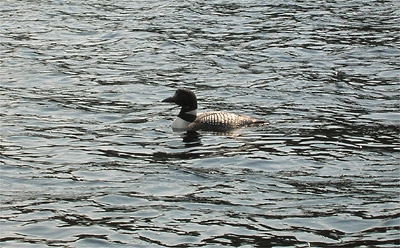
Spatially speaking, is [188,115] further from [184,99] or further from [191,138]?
[191,138]

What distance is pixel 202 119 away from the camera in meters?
16.9

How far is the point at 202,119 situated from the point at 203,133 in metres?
0.30

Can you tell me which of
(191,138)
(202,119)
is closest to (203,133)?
(202,119)

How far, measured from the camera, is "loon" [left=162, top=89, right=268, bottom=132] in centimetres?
1664

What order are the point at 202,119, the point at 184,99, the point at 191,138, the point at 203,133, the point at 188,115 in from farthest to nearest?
the point at 184,99 → the point at 188,115 → the point at 202,119 → the point at 203,133 → the point at 191,138

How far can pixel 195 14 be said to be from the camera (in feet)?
94.3

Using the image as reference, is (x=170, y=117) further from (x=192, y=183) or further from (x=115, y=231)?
(x=115, y=231)

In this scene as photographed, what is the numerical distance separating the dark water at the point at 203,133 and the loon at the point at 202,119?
297 millimetres

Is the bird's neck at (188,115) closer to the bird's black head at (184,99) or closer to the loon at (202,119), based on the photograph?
the loon at (202,119)

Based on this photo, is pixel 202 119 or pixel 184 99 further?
pixel 184 99

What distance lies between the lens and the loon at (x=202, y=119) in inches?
655

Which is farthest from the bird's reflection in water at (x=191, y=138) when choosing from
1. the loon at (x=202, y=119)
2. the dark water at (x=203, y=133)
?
the loon at (x=202, y=119)

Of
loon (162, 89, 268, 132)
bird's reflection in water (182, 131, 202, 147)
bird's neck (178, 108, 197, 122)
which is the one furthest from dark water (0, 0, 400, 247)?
bird's neck (178, 108, 197, 122)

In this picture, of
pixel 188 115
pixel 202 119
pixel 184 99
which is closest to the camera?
pixel 202 119
